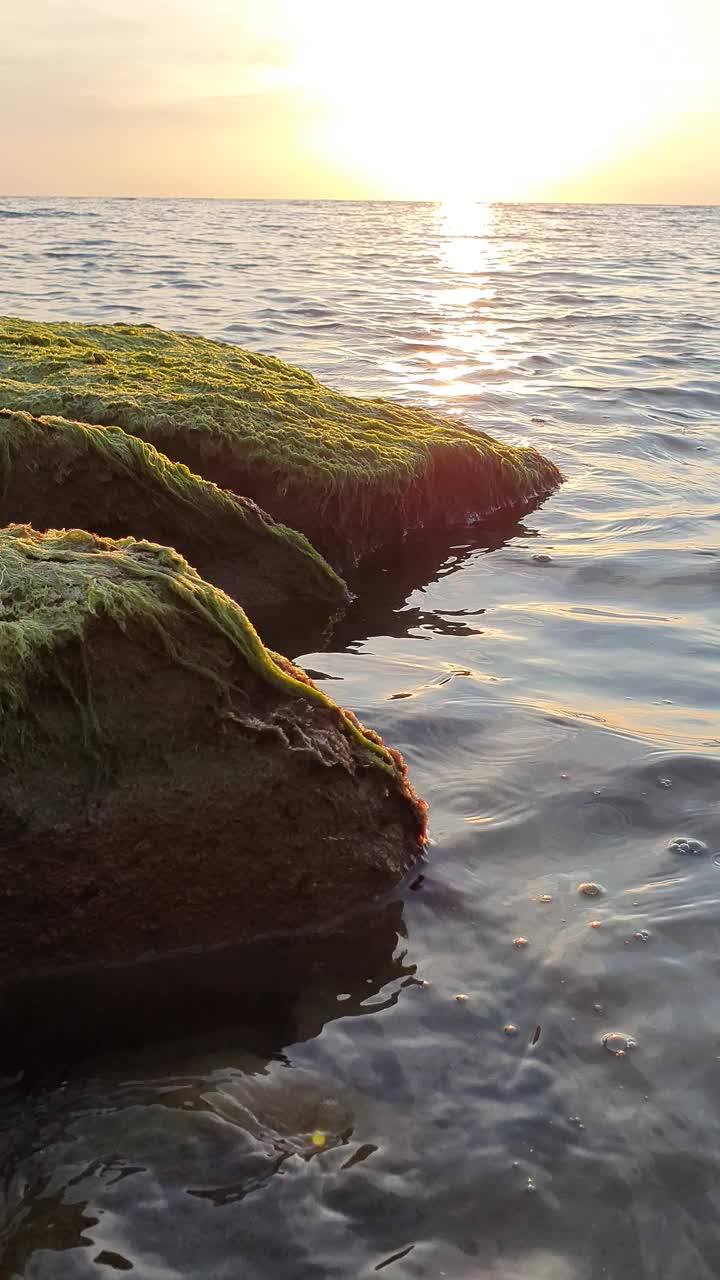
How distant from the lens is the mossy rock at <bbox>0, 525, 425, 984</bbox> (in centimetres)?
283

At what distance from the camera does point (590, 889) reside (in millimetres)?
3273

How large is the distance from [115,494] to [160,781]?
100 inches

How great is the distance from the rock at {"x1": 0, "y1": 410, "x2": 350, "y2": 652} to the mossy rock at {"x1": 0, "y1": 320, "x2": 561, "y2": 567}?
1.68ft

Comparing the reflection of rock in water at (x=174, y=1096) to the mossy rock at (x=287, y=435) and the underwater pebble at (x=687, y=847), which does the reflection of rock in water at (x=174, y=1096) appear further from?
the mossy rock at (x=287, y=435)

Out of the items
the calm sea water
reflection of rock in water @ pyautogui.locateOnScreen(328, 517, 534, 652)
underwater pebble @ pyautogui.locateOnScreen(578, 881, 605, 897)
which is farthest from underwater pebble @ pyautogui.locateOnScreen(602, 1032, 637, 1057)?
reflection of rock in water @ pyautogui.locateOnScreen(328, 517, 534, 652)

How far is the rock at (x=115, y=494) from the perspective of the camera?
5.03 metres

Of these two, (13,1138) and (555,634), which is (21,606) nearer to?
(13,1138)

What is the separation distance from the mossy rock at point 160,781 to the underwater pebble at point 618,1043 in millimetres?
820

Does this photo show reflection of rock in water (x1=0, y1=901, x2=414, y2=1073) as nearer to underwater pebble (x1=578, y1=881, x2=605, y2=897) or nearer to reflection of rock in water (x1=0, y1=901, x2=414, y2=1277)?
reflection of rock in water (x1=0, y1=901, x2=414, y2=1277)

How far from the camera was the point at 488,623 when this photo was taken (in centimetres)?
545

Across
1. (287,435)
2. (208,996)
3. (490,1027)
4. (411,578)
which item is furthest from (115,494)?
(490,1027)

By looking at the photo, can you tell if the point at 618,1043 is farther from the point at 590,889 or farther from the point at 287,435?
the point at 287,435

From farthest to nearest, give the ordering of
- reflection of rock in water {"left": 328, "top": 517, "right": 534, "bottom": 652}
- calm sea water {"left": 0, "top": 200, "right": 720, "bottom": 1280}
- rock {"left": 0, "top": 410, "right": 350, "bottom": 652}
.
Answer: reflection of rock in water {"left": 328, "top": 517, "right": 534, "bottom": 652} → rock {"left": 0, "top": 410, "right": 350, "bottom": 652} → calm sea water {"left": 0, "top": 200, "right": 720, "bottom": 1280}

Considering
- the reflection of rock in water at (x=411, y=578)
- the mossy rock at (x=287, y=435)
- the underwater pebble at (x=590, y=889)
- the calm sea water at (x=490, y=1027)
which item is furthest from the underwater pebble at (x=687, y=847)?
the mossy rock at (x=287, y=435)
